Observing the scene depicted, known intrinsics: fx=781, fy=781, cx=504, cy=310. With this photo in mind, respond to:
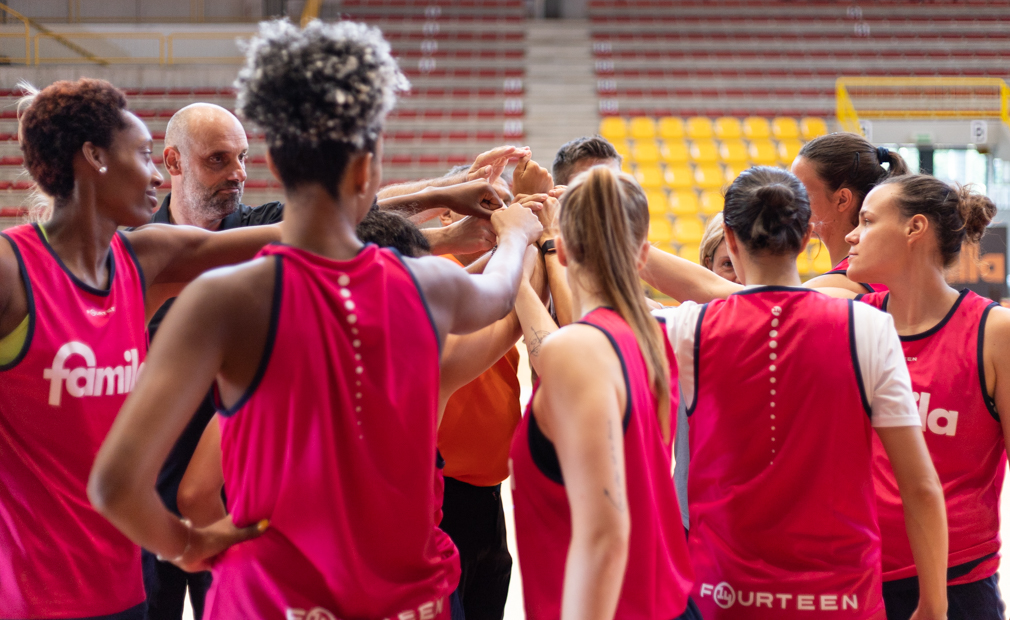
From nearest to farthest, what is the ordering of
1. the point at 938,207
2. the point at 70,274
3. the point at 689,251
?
the point at 70,274, the point at 938,207, the point at 689,251

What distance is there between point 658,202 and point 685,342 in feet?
33.5

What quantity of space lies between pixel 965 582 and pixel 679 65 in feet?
42.8

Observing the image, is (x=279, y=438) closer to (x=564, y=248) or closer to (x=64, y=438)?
(x=564, y=248)

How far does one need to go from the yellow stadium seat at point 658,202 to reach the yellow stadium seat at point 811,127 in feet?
8.11

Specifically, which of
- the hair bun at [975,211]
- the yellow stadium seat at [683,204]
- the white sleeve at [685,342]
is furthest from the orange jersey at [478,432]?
the yellow stadium seat at [683,204]

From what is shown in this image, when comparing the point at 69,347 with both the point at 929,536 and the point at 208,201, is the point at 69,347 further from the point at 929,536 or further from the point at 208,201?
the point at 929,536

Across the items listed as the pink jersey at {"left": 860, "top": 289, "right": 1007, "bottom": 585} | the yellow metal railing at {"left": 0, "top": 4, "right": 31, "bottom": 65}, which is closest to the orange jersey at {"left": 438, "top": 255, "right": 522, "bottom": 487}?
the pink jersey at {"left": 860, "top": 289, "right": 1007, "bottom": 585}

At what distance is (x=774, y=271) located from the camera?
1.66 m

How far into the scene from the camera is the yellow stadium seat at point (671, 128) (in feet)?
41.1

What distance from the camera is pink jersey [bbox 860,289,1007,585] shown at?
6.27 feet

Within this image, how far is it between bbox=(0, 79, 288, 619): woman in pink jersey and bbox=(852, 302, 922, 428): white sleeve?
1.55 meters

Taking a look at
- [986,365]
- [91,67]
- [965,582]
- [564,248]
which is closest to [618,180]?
[564,248]

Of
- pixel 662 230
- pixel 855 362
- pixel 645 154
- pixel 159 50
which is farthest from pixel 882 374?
pixel 159 50

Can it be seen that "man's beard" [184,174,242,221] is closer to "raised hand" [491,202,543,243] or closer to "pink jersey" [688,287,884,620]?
"raised hand" [491,202,543,243]
